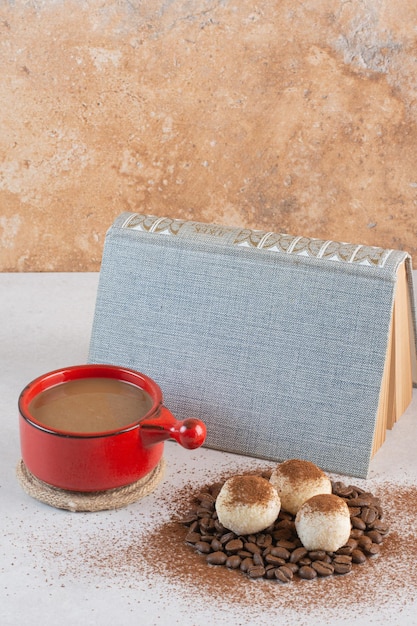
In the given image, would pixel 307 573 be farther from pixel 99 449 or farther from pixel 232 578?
pixel 99 449

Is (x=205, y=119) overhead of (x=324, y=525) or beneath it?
overhead

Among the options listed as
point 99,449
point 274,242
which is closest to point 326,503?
point 99,449

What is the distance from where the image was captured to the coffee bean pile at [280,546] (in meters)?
1.01

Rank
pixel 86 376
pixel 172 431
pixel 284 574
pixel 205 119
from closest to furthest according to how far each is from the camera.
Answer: pixel 284 574 < pixel 172 431 < pixel 86 376 < pixel 205 119

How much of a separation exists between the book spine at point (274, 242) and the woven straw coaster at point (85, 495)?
0.34 meters

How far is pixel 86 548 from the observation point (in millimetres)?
1047

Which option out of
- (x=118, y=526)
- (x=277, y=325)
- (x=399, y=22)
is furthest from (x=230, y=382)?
(x=399, y=22)

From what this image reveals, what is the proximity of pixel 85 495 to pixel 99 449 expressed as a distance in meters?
0.07

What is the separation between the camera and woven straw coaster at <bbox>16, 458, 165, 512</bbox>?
111cm

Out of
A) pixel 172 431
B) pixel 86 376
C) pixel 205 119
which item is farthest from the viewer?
pixel 205 119

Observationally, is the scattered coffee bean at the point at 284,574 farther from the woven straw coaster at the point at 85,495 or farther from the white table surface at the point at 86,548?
the woven straw coaster at the point at 85,495

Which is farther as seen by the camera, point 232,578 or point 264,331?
point 264,331

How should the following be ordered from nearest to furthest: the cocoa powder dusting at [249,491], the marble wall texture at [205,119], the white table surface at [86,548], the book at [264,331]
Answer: the white table surface at [86,548]
the cocoa powder dusting at [249,491]
the book at [264,331]
the marble wall texture at [205,119]

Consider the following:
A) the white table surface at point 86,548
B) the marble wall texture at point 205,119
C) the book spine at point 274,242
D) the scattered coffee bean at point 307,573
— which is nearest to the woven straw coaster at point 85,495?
the white table surface at point 86,548
